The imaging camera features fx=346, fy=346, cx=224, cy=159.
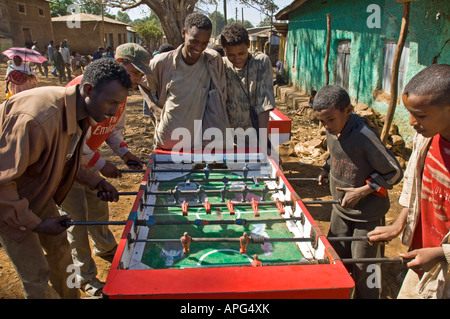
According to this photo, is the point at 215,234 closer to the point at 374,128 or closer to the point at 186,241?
the point at 186,241

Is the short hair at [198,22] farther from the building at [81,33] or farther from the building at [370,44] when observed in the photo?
the building at [81,33]

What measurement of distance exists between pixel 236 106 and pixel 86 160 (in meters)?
1.66

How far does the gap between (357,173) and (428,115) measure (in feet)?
2.97

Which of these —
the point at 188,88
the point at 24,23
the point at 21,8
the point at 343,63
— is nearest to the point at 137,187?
the point at 188,88

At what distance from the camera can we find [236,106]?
382 centimetres

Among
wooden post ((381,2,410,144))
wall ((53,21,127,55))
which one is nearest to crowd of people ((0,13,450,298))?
wooden post ((381,2,410,144))

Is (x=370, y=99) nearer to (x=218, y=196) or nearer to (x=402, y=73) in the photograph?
(x=402, y=73)

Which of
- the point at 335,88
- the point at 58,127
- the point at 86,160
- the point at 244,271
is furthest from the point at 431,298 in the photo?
the point at 86,160

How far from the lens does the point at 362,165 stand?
2553 millimetres

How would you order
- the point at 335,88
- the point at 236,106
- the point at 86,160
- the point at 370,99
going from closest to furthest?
the point at 335,88
the point at 86,160
the point at 236,106
the point at 370,99

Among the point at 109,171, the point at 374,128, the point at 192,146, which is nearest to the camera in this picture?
the point at 109,171

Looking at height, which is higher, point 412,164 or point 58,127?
point 58,127

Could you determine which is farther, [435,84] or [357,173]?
[357,173]

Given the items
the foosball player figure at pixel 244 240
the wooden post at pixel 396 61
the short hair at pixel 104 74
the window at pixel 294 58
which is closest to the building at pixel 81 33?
the window at pixel 294 58
